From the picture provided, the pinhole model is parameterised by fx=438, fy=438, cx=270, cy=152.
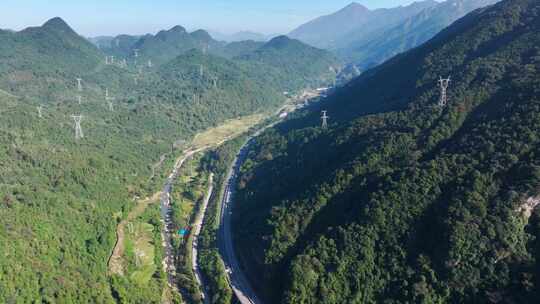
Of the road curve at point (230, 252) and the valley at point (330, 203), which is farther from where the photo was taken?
the road curve at point (230, 252)

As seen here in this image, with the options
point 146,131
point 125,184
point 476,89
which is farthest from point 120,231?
point 476,89

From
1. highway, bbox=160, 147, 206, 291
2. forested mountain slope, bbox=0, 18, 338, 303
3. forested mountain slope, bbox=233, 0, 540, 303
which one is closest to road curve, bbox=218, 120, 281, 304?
forested mountain slope, bbox=233, 0, 540, 303

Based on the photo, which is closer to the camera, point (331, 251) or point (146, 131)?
point (331, 251)

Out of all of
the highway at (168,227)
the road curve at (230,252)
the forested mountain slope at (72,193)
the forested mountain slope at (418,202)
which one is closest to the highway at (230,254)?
the road curve at (230,252)

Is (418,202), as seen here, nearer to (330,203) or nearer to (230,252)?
(330,203)

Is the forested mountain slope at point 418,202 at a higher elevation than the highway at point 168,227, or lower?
higher

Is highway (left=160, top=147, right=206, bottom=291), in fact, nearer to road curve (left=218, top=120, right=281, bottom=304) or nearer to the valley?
the valley

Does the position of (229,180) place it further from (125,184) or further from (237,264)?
(237,264)

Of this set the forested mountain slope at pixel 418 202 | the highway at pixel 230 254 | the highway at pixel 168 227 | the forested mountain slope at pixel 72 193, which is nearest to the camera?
the forested mountain slope at pixel 418 202

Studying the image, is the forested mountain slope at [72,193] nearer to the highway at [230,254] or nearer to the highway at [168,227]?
the highway at [168,227]
